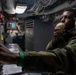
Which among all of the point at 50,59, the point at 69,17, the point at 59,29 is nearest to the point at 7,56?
the point at 50,59

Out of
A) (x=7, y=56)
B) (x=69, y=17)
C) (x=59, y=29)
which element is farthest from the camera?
(x=59, y=29)

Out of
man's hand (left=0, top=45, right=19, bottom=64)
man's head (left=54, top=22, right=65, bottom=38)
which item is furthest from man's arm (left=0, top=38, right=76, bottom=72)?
man's head (left=54, top=22, right=65, bottom=38)

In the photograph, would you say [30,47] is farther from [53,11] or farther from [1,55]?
[1,55]

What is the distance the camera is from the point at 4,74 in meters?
2.50

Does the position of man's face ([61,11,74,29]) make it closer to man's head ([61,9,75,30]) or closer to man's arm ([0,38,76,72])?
man's head ([61,9,75,30])

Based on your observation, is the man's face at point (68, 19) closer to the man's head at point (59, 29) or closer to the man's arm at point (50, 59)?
the man's head at point (59, 29)

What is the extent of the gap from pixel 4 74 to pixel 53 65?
1819mm

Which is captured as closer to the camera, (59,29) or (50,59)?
(50,59)

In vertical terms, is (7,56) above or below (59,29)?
above

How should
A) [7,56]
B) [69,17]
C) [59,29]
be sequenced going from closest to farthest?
[7,56] → [69,17] → [59,29]

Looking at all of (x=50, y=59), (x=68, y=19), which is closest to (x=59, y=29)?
(x=68, y=19)

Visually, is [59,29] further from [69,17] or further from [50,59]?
[50,59]

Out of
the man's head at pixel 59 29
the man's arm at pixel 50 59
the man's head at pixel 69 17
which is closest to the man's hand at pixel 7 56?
the man's arm at pixel 50 59

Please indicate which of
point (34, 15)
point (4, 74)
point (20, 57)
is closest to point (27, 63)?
point (20, 57)
